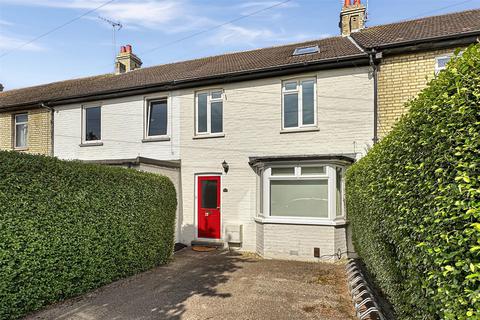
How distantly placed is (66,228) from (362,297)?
16.8ft

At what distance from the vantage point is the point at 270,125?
9383 millimetres

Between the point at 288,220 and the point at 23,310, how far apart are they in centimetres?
600

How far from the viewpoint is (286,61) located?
9.83 meters

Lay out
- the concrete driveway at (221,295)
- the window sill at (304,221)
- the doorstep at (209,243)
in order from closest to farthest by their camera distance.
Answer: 1. the concrete driveway at (221,295)
2. the window sill at (304,221)
3. the doorstep at (209,243)

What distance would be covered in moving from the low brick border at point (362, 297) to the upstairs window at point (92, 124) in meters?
10.3

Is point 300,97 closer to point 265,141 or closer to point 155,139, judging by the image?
point 265,141

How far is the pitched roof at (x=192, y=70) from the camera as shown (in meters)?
9.69

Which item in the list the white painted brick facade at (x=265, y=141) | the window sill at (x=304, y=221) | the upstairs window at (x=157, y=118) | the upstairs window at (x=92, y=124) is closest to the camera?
the window sill at (x=304, y=221)

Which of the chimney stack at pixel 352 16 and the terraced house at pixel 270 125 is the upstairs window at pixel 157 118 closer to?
the terraced house at pixel 270 125

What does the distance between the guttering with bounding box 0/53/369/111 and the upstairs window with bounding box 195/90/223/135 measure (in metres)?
0.41

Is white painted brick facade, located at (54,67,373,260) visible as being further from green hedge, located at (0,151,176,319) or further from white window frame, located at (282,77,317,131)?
green hedge, located at (0,151,176,319)

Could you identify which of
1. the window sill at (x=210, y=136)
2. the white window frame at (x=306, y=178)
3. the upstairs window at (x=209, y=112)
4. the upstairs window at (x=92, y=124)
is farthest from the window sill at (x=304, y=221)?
the upstairs window at (x=92, y=124)

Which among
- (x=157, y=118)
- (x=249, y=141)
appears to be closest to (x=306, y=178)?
(x=249, y=141)

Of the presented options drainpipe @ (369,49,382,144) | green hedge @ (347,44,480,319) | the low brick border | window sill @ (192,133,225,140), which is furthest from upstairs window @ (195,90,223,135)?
green hedge @ (347,44,480,319)
